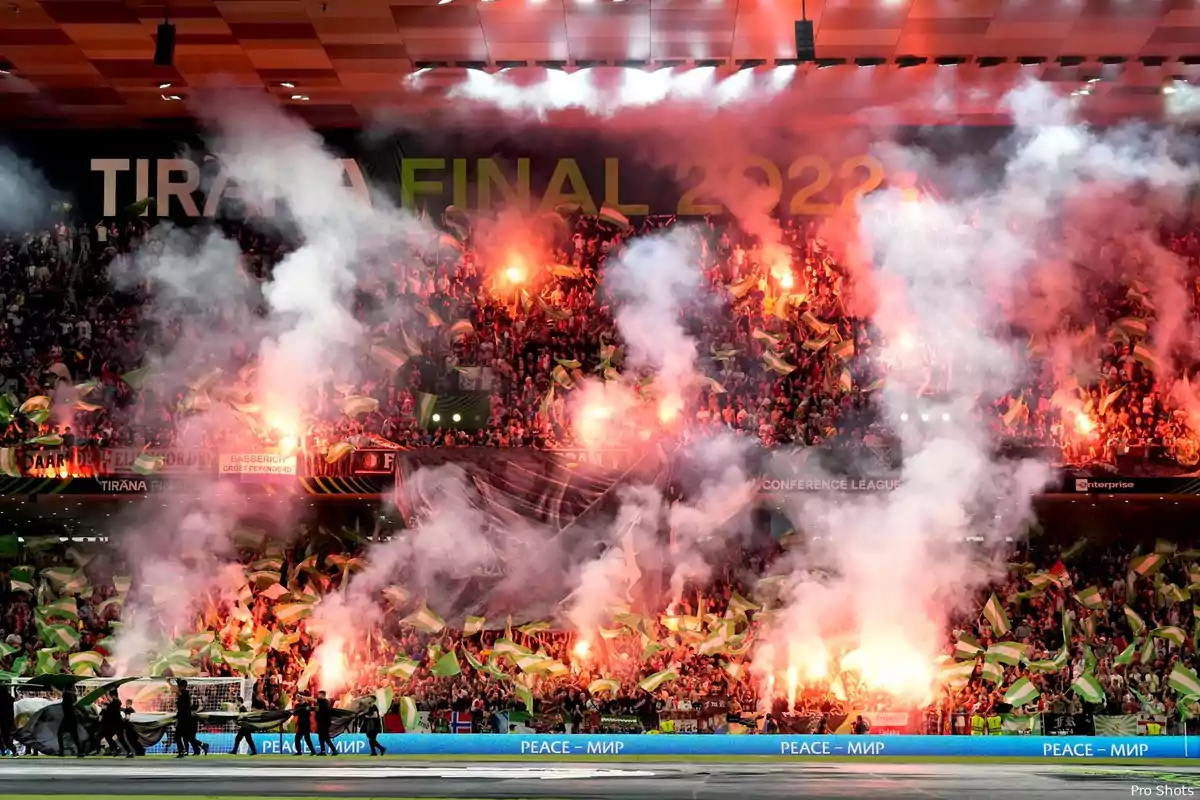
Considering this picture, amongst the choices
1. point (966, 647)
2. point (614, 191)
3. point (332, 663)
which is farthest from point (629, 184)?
point (966, 647)

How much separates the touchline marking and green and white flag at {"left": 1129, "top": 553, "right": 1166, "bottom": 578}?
→ 11061 mm

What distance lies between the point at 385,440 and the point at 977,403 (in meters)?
9.78

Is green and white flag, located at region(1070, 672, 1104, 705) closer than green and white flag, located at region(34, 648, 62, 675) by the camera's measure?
Yes

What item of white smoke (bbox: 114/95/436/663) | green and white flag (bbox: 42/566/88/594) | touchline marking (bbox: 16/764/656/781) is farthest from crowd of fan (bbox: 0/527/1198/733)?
touchline marking (bbox: 16/764/656/781)

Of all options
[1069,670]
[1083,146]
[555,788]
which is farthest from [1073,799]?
[1083,146]

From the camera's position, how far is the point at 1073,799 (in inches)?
472

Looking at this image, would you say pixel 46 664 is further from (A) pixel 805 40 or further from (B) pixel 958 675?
(A) pixel 805 40

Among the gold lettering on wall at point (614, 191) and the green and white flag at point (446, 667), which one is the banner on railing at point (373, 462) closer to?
the green and white flag at point (446, 667)

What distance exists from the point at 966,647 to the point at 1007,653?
61cm

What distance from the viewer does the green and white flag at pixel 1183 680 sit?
20.9 meters

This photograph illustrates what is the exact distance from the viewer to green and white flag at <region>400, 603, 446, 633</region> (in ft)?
72.5

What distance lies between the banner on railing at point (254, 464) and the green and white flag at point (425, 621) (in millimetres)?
2996

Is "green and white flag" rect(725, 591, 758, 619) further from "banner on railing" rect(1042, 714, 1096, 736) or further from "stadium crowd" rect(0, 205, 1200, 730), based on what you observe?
"banner on railing" rect(1042, 714, 1096, 736)

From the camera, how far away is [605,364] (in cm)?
2388
